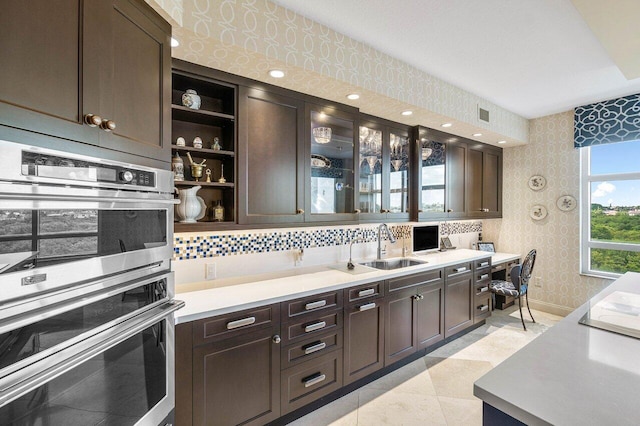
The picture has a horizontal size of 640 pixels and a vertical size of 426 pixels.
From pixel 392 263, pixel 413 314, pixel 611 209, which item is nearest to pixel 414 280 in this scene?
pixel 413 314

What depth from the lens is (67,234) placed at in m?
0.88

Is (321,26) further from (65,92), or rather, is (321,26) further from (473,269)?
(473,269)

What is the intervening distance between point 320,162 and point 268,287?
112cm

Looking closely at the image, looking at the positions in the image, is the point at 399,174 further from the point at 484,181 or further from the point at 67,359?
the point at 67,359

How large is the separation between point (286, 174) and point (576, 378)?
1.87 m

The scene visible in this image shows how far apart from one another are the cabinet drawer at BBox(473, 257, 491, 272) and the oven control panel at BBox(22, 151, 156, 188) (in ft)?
11.2

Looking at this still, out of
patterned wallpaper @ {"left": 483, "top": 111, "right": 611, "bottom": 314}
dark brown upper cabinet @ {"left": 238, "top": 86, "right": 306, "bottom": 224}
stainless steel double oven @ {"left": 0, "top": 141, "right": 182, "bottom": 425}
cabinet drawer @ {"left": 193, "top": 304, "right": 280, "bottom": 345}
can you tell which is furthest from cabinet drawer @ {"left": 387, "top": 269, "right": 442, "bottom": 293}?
patterned wallpaper @ {"left": 483, "top": 111, "right": 611, "bottom": 314}

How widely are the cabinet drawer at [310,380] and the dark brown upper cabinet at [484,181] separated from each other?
2.82 metres

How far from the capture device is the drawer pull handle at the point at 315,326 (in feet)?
6.36

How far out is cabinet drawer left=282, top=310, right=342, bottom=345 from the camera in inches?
73.7

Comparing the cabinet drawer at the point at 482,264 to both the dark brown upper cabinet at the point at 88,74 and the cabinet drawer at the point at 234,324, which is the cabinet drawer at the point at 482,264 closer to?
the cabinet drawer at the point at 234,324

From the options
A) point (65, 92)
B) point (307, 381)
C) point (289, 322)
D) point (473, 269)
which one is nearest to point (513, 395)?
point (289, 322)

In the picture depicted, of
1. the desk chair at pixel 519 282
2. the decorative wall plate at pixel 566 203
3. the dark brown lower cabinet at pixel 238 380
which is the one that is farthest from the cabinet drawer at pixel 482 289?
the dark brown lower cabinet at pixel 238 380

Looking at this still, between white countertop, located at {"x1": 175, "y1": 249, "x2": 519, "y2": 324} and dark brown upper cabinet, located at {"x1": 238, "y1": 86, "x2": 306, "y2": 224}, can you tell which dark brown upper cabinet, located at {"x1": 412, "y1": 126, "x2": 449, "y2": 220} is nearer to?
white countertop, located at {"x1": 175, "y1": 249, "x2": 519, "y2": 324}
